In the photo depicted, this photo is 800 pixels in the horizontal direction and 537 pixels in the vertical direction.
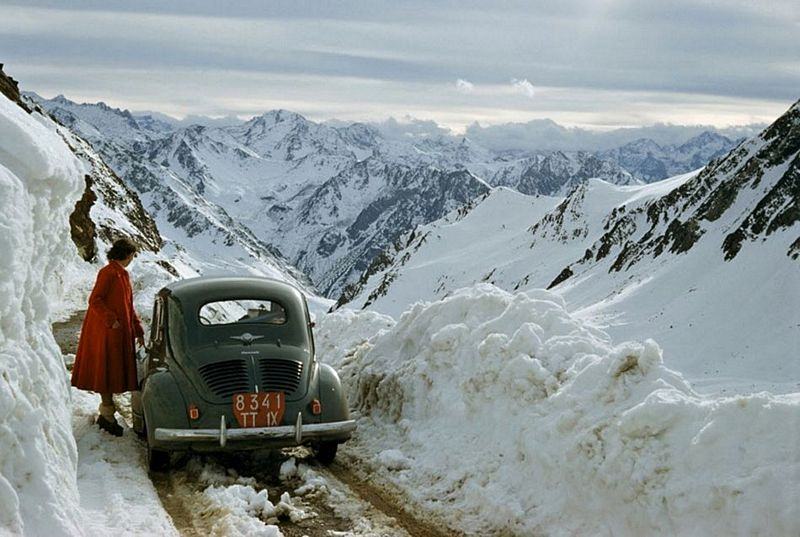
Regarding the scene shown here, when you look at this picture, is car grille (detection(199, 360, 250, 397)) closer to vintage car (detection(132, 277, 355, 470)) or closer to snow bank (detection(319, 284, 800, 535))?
vintage car (detection(132, 277, 355, 470))

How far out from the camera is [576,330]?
32.6ft

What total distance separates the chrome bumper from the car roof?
1.83 meters

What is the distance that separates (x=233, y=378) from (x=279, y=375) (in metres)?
0.54

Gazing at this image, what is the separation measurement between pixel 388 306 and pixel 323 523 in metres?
123

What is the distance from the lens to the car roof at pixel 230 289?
32.9 ft

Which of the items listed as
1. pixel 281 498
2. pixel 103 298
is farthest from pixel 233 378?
pixel 103 298

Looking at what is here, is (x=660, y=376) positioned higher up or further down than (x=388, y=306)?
higher up

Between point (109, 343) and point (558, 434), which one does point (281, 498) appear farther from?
point (109, 343)

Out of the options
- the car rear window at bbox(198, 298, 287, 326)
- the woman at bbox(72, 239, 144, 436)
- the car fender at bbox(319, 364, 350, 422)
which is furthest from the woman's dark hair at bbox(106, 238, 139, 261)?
the car fender at bbox(319, 364, 350, 422)

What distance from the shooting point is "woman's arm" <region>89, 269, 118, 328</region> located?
9.87 m

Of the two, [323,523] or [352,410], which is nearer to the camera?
[323,523]


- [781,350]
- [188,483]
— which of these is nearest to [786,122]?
[781,350]

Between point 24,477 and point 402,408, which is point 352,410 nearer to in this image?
point 402,408

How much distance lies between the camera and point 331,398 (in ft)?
31.4
